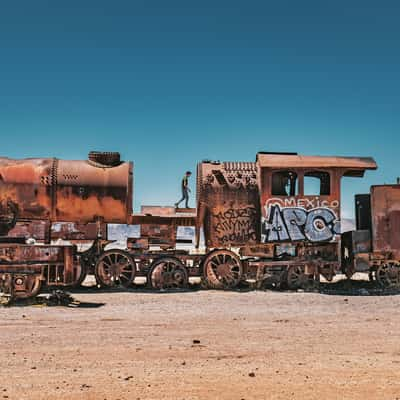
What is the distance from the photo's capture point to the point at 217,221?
16.6 m

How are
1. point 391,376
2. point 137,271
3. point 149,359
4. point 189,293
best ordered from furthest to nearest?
point 137,271 → point 189,293 → point 149,359 → point 391,376

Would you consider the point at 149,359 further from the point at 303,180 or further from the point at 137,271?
the point at 303,180

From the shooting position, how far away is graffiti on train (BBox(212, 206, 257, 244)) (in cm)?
1653

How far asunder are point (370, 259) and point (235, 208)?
4.91 metres

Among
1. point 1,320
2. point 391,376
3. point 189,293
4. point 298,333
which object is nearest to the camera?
point 391,376

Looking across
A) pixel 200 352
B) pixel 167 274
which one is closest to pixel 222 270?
pixel 167 274

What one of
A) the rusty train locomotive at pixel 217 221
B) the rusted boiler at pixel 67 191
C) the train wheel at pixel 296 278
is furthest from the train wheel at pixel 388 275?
the rusted boiler at pixel 67 191

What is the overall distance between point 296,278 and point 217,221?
3.26 meters

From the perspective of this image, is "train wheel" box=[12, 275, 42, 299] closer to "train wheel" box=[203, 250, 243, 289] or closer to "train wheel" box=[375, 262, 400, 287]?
"train wheel" box=[203, 250, 243, 289]

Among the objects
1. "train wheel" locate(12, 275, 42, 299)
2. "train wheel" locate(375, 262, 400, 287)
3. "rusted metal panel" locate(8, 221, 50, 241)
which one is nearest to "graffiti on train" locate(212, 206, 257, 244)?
"train wheel" locate(375, 262, 400, 287)

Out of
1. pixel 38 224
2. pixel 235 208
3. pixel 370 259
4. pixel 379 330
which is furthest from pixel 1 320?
pixel 370 259

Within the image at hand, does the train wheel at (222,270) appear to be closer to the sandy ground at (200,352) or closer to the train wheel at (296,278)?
the train wheel at (296,278)

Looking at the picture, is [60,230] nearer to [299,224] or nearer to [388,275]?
[299,224]

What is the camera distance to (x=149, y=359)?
6.88 meters
